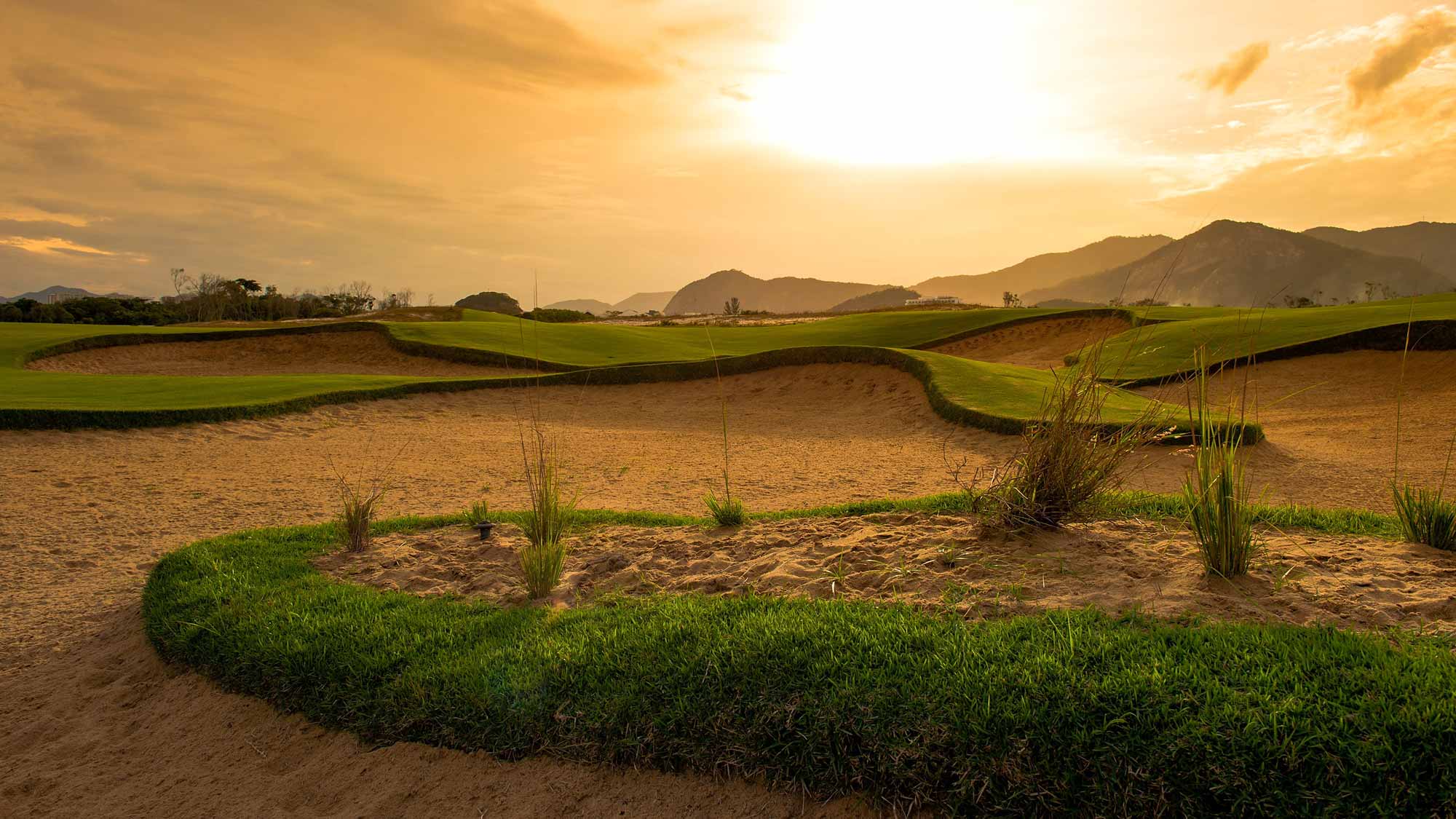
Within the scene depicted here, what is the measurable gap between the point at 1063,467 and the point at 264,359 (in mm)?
28534

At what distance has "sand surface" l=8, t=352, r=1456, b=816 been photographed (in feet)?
12.9

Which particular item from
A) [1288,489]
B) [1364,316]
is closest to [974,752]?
[1288,489]

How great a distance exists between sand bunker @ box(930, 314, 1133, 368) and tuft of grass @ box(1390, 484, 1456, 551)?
71.6 feet

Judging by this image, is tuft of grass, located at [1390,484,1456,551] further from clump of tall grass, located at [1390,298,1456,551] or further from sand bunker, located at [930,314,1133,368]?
sand bunker, located at [930,314,1133,368]

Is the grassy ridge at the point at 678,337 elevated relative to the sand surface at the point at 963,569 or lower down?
elevated

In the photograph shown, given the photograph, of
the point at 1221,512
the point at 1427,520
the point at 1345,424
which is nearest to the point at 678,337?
the point at 1345,424

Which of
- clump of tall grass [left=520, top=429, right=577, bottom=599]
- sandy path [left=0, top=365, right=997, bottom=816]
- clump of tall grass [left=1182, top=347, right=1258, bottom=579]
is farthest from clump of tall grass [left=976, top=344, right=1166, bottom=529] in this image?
clump of tall grass [left=520, top=429, right=577, bottom=599]

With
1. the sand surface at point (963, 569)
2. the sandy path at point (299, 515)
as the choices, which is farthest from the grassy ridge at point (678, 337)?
the sand surface at point (963, 569)

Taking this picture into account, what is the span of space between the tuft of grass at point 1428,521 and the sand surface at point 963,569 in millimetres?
120

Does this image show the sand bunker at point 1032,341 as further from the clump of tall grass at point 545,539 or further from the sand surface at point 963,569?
the clump of tall grass at point 545,539

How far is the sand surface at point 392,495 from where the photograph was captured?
3.93 meters

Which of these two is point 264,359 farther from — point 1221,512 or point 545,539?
point 1221,512

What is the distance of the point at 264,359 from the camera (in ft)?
87.6

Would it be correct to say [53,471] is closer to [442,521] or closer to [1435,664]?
[442,521]
